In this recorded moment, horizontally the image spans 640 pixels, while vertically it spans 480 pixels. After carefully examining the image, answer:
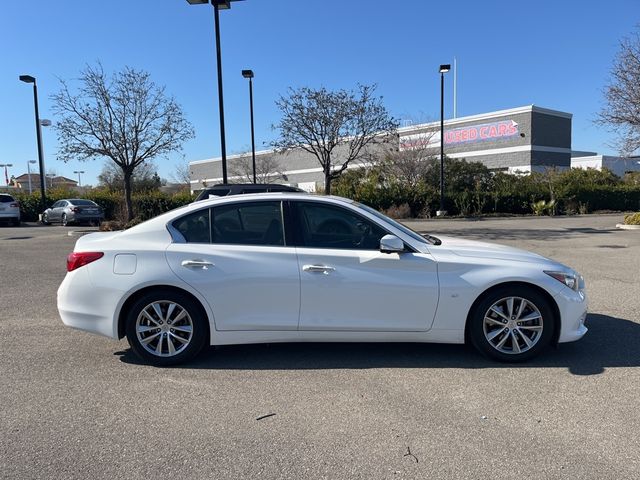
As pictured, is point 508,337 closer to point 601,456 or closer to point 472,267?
point 472,267

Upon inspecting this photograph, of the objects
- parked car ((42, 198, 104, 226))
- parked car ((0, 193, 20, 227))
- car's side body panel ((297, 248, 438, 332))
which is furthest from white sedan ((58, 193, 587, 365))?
parked car ((0, 193, 20, 227))

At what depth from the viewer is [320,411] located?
357 cm

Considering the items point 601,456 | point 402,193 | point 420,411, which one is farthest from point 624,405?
point 402,193

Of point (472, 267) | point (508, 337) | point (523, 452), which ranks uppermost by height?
point (472, 267)

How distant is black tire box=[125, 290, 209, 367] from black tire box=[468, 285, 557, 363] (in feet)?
8.14

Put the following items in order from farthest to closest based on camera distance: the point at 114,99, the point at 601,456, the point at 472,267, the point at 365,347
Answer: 1. the point at 114,99
2. the point at 365,347
3. the point at 472,267
4. the point at 601,456

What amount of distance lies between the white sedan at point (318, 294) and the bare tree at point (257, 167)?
55.5 m

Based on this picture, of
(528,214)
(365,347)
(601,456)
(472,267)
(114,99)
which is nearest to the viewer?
(601,456)

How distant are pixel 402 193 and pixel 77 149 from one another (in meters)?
17.5

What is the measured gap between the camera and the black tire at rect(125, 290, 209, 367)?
4.41 m

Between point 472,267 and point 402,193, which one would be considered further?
point 402,193

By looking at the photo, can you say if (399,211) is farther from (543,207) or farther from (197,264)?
(197,264)

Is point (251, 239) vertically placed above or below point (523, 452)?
above

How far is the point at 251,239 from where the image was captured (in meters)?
4.56
